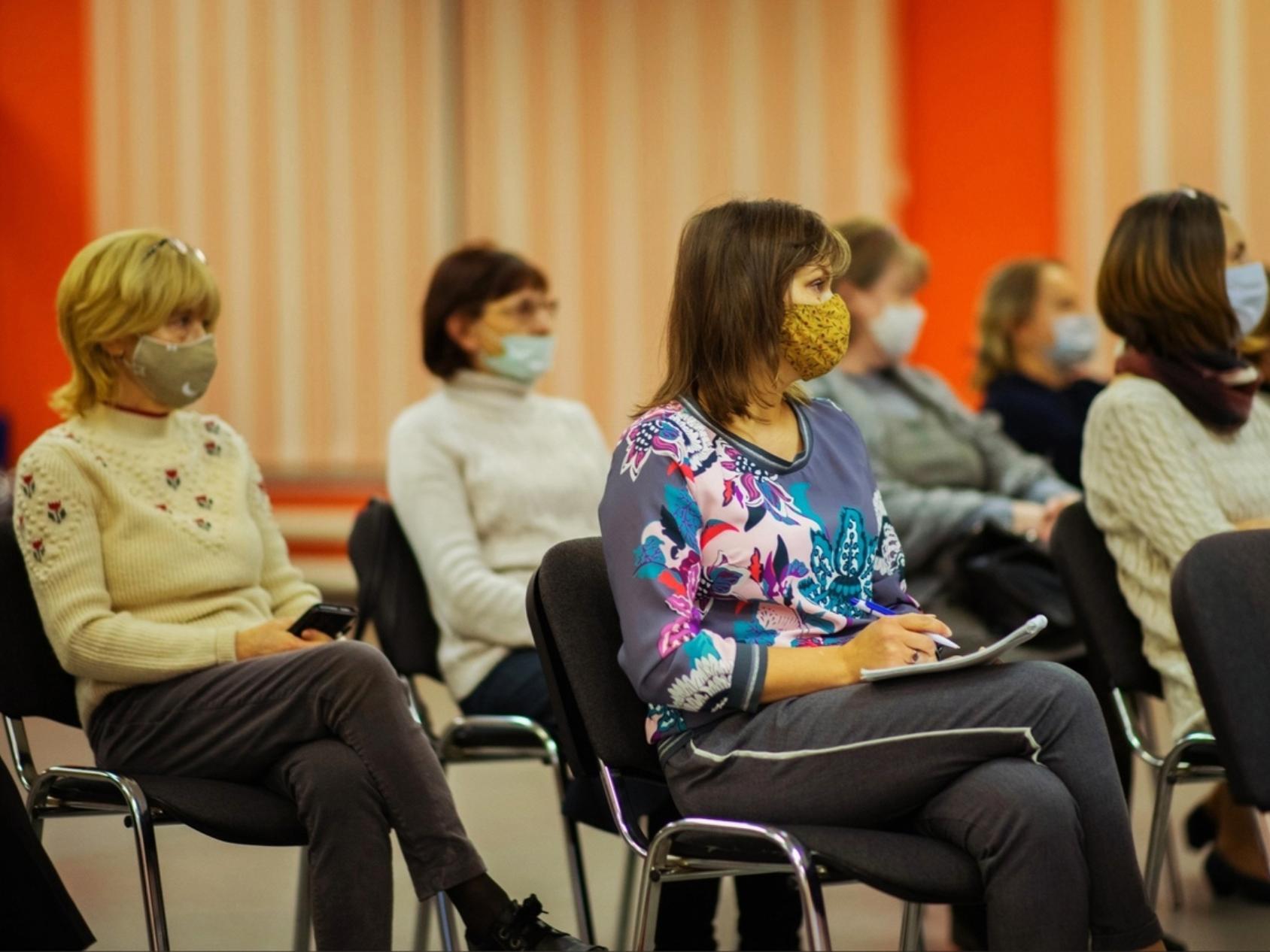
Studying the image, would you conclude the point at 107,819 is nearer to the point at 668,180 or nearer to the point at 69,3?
the point at 668,180

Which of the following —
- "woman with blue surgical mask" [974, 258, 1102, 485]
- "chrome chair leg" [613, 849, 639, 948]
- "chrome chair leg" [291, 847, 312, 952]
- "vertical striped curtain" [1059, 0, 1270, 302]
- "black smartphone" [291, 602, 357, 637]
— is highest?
"vertical striped curtain" [1059, 0, 1270, 302]

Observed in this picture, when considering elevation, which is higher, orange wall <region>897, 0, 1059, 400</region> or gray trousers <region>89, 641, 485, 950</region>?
orange wall <region>897, 0, 1059, 400</region>

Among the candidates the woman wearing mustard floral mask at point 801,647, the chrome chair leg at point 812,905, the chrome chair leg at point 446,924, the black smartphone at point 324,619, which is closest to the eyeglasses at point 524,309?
the black smartphone at point 324,619

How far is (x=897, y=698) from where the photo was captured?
172cm

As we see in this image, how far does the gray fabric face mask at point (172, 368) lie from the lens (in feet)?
7.75

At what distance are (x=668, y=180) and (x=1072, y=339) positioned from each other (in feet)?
7.23

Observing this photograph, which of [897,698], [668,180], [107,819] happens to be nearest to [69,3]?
[668,180]

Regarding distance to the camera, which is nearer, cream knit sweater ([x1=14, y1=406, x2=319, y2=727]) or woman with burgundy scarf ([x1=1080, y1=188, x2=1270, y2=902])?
cream knit sweater ([x1=14, y1=406, x2=319, y2=727])

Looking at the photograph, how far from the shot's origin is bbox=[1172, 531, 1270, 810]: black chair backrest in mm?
1862

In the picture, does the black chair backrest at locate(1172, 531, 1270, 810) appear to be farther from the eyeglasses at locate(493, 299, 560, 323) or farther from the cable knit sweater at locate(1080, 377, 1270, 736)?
the eyeglasses at locate(493, 299, 560, 323)

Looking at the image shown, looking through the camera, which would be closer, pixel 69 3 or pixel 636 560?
pixel 636 560

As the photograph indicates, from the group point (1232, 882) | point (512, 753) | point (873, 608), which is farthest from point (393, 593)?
A: point (1232, 882)

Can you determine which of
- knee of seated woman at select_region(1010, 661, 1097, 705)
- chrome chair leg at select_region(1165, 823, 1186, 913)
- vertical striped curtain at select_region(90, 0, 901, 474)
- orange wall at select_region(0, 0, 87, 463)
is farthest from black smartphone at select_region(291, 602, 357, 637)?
orange wall at select_region(0, 0, 87, 463)

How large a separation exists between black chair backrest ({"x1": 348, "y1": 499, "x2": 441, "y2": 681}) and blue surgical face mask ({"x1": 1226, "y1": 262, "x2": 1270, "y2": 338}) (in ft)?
4.94
